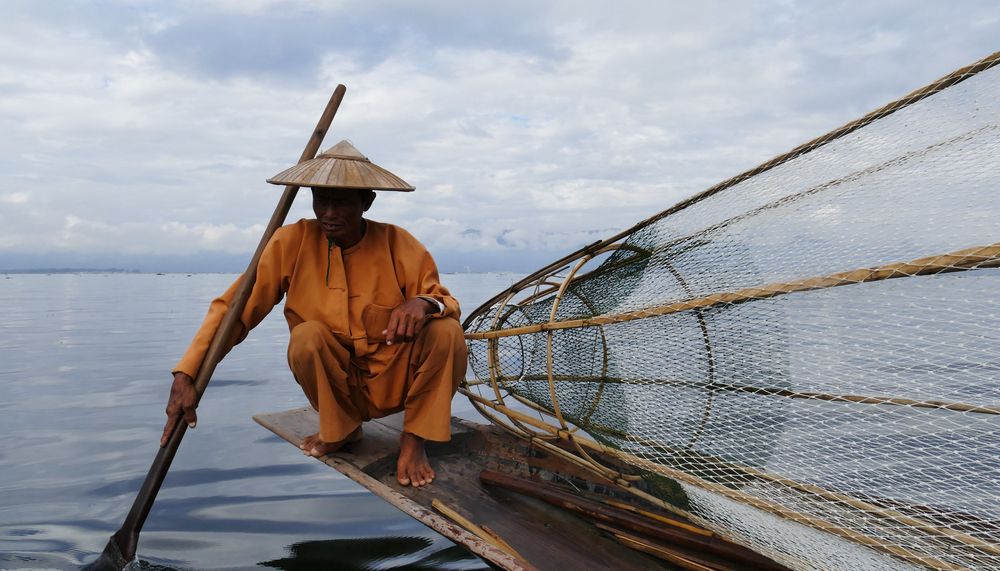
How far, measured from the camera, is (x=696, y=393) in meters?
2.74

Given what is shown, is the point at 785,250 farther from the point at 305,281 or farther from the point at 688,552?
the point at 305,281

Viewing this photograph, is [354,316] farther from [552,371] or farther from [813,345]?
[813,345]

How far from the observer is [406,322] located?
2783 millimetres

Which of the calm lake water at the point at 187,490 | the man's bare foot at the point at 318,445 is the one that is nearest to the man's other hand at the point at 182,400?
the man's bare foot at the point at 318,445

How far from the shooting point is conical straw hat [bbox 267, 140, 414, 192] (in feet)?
9.00

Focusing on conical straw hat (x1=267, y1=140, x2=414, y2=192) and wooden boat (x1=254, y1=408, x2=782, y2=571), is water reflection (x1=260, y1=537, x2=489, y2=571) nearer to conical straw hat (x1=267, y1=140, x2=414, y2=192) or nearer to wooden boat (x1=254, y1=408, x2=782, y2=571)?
wooden boat (x1=254, y1=408, x2=782, y2=571)

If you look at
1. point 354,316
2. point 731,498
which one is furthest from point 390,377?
point 731,498

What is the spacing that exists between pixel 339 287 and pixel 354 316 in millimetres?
145

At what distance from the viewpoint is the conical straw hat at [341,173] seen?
108 inches

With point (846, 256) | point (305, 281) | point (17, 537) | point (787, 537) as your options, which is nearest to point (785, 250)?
point (846, 256)

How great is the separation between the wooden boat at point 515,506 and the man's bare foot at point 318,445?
37mm

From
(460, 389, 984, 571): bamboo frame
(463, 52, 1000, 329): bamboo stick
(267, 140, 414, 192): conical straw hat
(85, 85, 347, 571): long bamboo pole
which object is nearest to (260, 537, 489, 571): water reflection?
(85, 85, 347, 571): long bamboo pole

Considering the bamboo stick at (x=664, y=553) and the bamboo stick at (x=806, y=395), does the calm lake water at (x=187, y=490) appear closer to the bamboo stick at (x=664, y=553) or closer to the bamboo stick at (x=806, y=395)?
the bamboo stick at (x=664, y=553)

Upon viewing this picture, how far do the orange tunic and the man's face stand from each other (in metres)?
0.09
